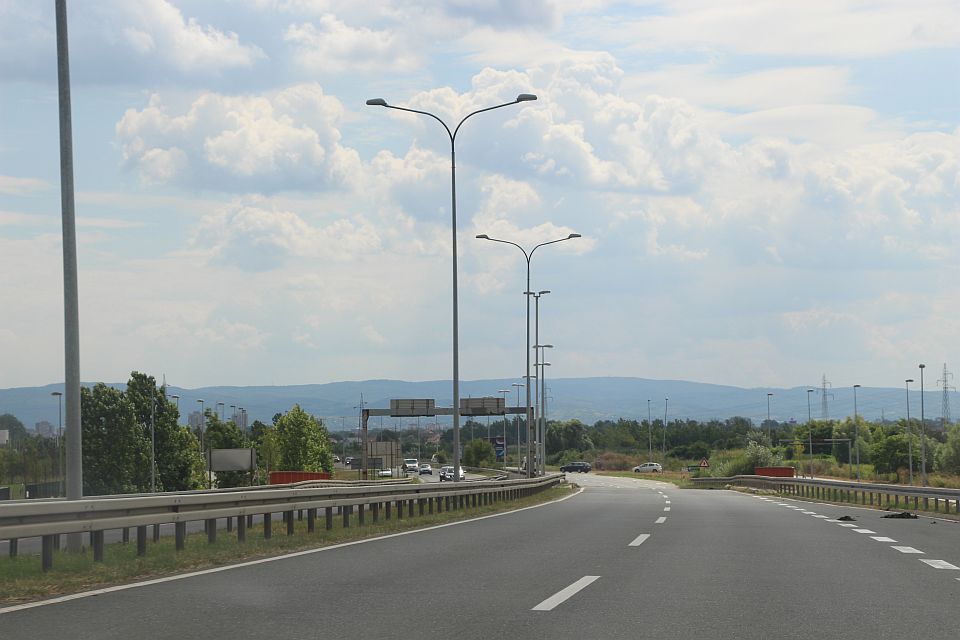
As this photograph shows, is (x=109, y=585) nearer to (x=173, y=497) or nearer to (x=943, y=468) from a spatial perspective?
(x=173, y=497)

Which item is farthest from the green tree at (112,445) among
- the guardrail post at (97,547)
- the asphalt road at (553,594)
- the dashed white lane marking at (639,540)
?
the guardrail post at (97,547)

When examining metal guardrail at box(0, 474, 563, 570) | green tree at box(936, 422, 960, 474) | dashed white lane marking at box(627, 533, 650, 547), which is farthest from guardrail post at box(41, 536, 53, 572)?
green tree at box(936, 422, 960, 474)

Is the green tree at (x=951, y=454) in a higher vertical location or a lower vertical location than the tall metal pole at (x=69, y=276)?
lower

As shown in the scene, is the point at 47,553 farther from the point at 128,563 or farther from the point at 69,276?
the point at 69,276

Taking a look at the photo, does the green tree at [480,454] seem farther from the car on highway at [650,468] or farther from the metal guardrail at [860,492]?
the metal guardrail at [860,492]

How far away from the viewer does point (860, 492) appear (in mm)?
44094

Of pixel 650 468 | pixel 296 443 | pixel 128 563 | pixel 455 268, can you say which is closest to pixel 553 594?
pixel 128 563

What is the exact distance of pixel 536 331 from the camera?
67562mm

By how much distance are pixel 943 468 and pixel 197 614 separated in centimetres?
10681

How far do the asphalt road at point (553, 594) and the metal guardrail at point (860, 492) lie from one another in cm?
1423

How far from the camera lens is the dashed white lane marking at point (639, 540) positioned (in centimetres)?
1686

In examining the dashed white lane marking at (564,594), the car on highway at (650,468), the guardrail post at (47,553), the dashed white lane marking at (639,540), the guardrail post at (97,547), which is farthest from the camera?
the car on highway at (650,468)

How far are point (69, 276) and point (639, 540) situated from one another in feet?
29.4

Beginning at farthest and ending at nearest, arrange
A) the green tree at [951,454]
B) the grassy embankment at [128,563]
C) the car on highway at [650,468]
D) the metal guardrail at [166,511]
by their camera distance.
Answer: the car on highway at [650,468]
the green tree at [951,454]
the metal guardrail at [166,511]
the grassy embankment at [128,563]
